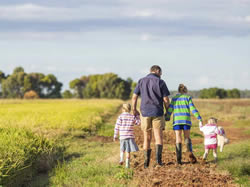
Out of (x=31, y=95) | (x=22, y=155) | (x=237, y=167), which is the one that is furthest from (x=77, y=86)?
(x=237, y=167)

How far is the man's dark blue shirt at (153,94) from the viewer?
27.6 feet

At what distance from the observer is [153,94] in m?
8.41

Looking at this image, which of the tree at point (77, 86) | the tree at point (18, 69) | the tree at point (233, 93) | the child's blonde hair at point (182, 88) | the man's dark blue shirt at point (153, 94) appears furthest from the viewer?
the tree at point (77, 86)

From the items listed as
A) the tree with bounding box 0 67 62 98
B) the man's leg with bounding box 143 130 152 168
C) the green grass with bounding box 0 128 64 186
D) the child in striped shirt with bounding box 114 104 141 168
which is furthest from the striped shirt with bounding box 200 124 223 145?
the tree with bounding box 0 67 62 98

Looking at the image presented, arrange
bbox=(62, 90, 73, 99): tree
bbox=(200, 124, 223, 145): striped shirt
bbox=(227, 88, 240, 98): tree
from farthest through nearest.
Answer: bbox=(227, 88, 240, 98): tree
bbox=(62, 90, 73, 99): tree
bbox=(200, 124, 223, 145): striped shirt

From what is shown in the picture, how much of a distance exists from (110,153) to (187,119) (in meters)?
3.53

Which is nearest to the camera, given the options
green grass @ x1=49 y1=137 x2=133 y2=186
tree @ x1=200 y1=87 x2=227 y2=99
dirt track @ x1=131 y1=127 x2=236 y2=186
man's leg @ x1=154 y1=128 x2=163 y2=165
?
dirt track @ x1=131 y1=127 x2=236 y2=186

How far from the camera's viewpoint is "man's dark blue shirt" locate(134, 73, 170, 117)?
8.41m

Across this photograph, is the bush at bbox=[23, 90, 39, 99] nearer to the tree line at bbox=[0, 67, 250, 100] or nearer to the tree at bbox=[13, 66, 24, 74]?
the tree line at bbox=[0, 67, 250, 100]

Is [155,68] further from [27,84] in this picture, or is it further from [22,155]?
[27,84]

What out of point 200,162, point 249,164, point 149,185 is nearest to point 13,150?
point 149,185

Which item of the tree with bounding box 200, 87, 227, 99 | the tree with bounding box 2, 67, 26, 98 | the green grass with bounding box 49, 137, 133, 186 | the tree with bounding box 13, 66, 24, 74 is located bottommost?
the green grass with bounding box 49, 137, 133, 186

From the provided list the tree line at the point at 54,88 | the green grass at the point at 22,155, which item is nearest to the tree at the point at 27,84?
the tree line at the point at 54,88

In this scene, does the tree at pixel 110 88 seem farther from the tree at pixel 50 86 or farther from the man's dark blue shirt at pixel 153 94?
the man's dark blue shirt at pixel 153 94
